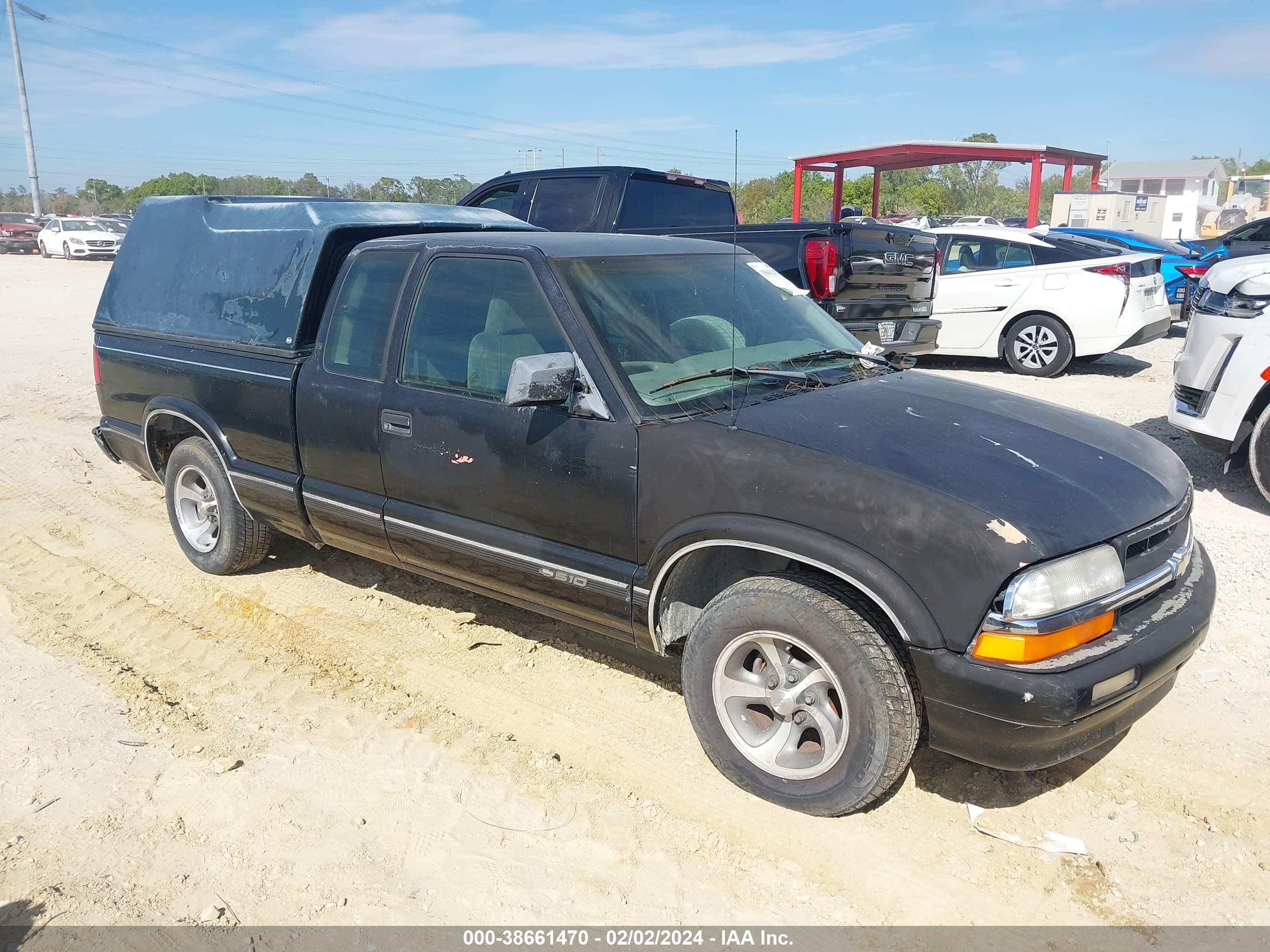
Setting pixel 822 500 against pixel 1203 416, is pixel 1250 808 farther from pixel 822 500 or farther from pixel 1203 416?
pixel 1203 416

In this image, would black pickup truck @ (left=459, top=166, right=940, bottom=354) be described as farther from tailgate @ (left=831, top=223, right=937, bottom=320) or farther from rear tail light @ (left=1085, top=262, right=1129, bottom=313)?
rear tail light @ (left=1085, top=262, right=1129, bottom=313)

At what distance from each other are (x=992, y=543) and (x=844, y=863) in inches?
44.9

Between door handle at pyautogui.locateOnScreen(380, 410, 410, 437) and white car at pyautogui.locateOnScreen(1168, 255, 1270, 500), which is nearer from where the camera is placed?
door handle at pyautogui.locateOnScreen(380, 410, 410, 437)

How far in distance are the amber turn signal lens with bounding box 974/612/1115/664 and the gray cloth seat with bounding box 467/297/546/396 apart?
78.7 inches

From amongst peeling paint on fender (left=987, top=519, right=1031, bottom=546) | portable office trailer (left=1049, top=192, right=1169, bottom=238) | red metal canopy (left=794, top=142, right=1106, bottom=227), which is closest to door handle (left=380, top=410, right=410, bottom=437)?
peeling paint on fender (left=987, top=519, right=1031, bottom=546)

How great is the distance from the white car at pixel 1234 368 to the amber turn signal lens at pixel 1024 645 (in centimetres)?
395

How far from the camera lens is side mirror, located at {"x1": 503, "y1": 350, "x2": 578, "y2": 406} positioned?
3.42 meters

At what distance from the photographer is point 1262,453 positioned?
5871 millimetres

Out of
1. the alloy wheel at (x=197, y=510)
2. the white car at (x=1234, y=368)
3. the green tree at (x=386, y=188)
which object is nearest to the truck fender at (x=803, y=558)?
the alloy wheel at (x=197, y=510)

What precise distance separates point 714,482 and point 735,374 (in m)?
0.63

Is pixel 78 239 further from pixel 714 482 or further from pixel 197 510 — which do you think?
pixel 714 482

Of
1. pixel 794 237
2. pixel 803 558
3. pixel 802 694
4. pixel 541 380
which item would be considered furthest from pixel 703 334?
pixel 794 237

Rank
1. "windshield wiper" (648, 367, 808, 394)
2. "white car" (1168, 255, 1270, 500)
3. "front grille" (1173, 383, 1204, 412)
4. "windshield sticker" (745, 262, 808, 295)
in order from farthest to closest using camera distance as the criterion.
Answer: "front grille" (1173, 383, 1204, 412)
"white car" (1168, 255, 1270, 500)
"windshield sticker" (745, 262, 808, 295)
"windshield wiper" (648, 367, 808, 394)

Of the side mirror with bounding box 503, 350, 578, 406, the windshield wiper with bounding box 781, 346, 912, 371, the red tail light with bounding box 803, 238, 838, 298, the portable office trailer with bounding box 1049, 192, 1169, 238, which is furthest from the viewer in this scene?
the portable office trailer with bounding box 1049, 192, 1169, 238
